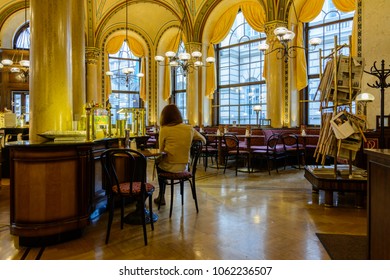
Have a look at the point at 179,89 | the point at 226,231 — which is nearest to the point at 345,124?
the point at 226,231

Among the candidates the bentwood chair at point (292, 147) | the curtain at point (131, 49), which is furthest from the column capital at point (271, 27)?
the curtain at point (131, 49)

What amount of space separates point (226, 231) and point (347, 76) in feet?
8.31

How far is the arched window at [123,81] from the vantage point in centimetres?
1208

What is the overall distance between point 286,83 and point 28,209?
7210 millimetres

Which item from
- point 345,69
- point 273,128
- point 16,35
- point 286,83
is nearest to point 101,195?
point 345,69

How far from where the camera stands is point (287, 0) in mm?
7871

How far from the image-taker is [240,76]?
9.85 m

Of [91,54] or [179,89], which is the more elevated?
[91,54]

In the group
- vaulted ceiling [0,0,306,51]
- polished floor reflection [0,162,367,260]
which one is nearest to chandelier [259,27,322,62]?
vaulted ceiling [0,0,306,51]

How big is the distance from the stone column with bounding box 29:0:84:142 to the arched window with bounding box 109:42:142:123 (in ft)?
29.7

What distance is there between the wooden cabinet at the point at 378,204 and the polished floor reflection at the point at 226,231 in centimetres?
56

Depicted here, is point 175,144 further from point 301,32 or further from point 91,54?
point 91,54

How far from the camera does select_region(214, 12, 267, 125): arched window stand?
30.6 feet

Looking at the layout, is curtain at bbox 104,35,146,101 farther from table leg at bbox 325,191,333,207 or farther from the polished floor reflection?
table leg at bbox 325,191,333,207
